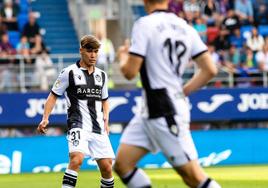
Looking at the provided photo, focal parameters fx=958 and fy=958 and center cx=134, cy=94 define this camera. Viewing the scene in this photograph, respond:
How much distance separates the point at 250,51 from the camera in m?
28.6

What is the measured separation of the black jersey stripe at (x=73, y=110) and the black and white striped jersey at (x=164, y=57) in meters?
4.32

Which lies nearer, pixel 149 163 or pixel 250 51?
pixel 149 163

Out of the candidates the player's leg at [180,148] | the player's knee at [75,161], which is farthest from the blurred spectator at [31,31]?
the player's leg at [180,148]

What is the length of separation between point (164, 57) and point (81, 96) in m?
4.58

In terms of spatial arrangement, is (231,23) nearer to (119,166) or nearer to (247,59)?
(247,59)

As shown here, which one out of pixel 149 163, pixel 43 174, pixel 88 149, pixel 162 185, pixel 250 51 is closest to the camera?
pixel 88 149

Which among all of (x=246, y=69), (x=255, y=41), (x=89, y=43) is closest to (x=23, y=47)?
(x=246, y=69)

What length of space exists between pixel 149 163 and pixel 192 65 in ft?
13.1

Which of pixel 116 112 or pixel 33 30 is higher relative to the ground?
pixel 33 30

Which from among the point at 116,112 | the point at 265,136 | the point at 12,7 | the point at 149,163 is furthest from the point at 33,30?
the point at 265,136

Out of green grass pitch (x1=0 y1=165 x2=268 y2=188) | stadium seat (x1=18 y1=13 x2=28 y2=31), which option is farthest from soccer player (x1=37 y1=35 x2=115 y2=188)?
stadium seat (x1=18 y1=13 x2=28 y2=31)

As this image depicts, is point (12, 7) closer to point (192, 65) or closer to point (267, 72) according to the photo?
point (192, 65)

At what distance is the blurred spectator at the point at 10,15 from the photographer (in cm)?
2852

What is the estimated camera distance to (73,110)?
13711 millimetres
